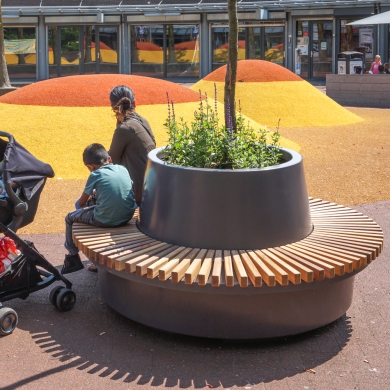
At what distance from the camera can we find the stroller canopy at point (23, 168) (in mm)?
5410

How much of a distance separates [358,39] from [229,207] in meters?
30.5

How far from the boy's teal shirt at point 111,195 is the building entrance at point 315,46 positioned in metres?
30.4

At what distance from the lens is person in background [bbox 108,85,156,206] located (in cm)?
609

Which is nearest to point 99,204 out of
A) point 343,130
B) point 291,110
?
point 343,130

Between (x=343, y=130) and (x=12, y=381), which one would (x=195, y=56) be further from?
(x=12, y=381)

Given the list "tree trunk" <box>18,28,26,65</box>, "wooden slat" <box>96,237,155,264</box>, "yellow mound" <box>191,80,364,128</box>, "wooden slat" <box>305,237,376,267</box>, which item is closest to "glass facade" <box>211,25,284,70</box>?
"tree trunk" <box>18,28,26,65</box>

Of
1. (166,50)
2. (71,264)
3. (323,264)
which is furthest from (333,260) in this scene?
(166,50)

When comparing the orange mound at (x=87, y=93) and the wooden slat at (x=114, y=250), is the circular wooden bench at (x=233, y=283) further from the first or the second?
the orange mound at (x=87, y=93)

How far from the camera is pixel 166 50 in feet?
122

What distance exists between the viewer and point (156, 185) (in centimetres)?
522

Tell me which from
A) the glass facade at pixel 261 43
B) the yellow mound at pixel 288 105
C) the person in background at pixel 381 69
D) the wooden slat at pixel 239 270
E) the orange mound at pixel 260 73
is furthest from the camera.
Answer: the glass facade at pixel 261 43

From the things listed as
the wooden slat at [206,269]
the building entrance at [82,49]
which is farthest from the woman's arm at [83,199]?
the building entrance at [82,49]

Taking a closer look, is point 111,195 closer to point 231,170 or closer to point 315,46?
point 231,170

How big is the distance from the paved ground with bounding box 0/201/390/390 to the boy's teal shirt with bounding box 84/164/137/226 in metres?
0.68
